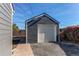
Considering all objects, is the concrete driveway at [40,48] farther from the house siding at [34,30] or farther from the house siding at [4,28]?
the house siding at [4,28]

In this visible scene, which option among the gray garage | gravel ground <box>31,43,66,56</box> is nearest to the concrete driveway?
gravel ground <box>31,43,66,56</box>

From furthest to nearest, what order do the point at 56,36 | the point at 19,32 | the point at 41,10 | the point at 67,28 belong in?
the point at 56,36 < the point at 67,28 < the point at 41,10 < the point at 19,32

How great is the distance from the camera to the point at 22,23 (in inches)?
190

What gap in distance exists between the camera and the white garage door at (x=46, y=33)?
18.1 ft

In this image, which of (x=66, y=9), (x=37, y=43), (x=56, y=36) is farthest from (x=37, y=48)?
(x=66, y=9)

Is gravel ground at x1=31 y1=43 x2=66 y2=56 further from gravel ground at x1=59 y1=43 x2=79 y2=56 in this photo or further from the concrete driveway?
gravel ground at x1=59 y1=43 x2=79 y2=56

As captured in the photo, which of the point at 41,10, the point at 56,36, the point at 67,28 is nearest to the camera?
the point at 41,10

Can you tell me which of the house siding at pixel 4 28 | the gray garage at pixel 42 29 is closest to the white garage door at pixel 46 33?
the gray garage at pixel 42 29

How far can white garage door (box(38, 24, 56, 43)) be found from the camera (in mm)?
5527

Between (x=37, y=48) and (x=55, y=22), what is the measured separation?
91 cm

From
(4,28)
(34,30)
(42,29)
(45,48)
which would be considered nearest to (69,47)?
(45,48)

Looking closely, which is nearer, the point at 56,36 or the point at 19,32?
the point at 19,32

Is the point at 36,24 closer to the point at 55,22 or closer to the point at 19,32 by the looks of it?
the point at 55,22

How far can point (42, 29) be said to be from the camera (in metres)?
5.79
